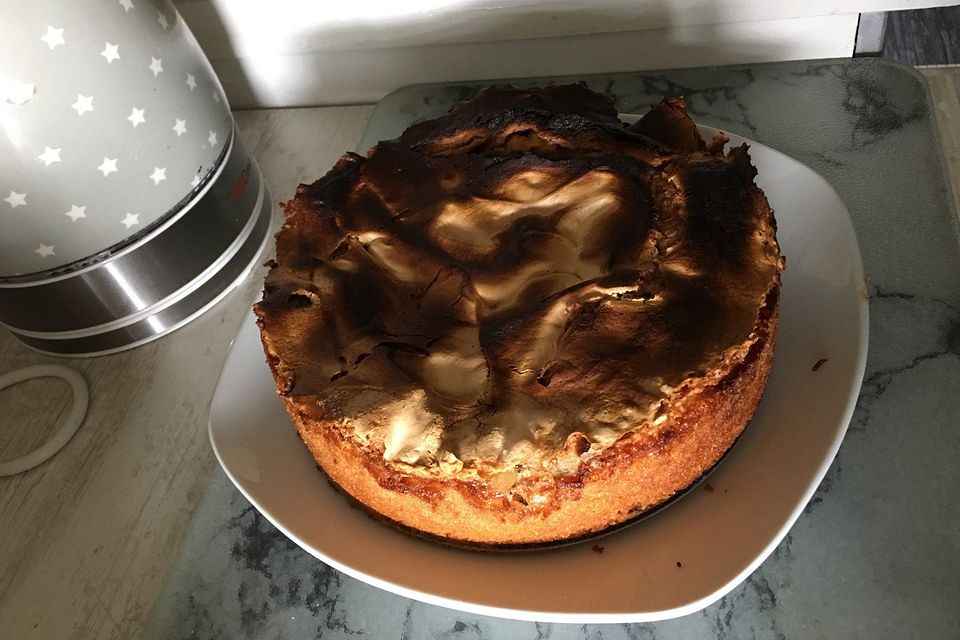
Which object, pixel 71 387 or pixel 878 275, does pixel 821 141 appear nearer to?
pixel 878 275

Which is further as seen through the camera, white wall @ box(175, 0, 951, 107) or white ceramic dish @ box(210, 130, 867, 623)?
white wall @ box(175, 0, 951, 107)

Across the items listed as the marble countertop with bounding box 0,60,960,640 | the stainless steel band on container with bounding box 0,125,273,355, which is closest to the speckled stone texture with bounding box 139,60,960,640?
the marble countertop with bounding box 0,60,960,640

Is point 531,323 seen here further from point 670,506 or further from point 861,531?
point 861,531

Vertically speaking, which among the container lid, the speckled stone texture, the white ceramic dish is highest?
the container lid

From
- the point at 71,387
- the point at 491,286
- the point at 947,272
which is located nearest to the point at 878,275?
the point at 947,272

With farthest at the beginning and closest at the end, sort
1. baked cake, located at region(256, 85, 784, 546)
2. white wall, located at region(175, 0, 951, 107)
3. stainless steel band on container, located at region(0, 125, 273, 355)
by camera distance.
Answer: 1. white wall, located at region(175, 0, 951, 107)
2. stainless steel band on container, located at region(0, 125, 273, 355)
3. baked cake, located at region(256, 85, 784, 546)

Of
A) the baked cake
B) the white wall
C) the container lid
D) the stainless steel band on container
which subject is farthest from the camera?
the white wall

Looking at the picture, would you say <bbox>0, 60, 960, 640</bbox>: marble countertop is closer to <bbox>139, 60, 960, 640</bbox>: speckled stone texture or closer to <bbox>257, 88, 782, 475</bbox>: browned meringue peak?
<bbox>139, 60, 960, 640</bbox>: speckled stone texture
